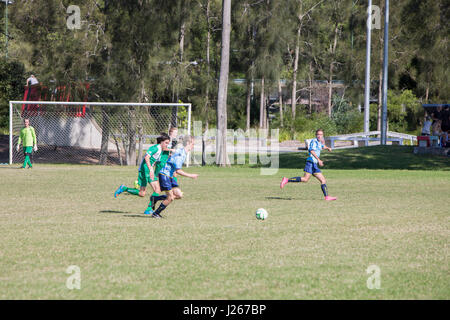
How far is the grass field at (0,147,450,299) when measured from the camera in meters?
6.57

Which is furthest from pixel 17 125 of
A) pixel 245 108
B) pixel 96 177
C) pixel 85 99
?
pixel 245 108

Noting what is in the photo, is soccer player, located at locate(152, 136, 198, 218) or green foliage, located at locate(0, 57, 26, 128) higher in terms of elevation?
green foliage, located at locate(0, 57, 26, 128)

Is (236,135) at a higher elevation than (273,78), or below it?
below

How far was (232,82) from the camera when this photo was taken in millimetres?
47031

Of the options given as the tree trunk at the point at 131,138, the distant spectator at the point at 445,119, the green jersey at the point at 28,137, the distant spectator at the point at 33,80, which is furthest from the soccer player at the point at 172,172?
the distant spectator at the point at 445,119

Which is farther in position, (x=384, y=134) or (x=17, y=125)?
(x=384, y=134)

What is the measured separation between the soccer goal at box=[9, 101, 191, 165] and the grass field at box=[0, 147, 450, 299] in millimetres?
11624

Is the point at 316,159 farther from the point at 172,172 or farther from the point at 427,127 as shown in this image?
the point at 427,127

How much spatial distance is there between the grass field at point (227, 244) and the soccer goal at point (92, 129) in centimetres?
1162

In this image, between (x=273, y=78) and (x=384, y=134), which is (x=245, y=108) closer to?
(x=273, y=78)

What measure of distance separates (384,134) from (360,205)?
20.4 metres

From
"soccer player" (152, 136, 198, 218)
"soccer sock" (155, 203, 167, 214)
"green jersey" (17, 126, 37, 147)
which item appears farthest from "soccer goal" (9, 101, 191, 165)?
"soccer player" (152, 136, 198, 218)

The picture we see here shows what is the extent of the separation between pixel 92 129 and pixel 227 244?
25.2 meters

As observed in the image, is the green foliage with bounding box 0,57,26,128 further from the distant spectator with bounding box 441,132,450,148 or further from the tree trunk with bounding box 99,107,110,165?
the distant spectator with bounding box 441,132,450,148
